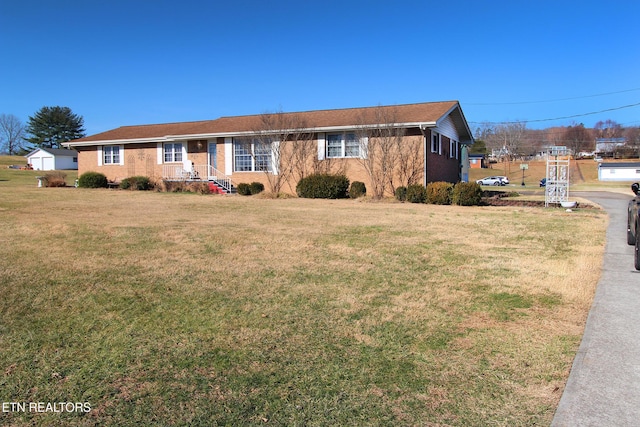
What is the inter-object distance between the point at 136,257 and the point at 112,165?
2451 centimetres

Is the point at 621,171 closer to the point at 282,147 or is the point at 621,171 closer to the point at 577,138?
the point at 577,138

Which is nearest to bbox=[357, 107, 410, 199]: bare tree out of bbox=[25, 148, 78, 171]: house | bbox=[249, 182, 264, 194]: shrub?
bbox=[249, 182, 264, 194]: shrub

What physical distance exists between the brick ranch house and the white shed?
1760 inches

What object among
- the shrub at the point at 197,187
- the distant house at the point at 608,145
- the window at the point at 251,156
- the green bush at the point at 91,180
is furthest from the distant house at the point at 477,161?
the green bush at the point at 91,180

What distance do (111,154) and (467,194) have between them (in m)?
22.0

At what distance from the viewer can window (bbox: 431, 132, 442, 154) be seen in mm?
22594

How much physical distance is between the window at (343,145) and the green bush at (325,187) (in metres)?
1.38

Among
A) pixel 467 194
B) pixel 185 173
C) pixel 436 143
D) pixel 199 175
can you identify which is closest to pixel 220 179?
pixel 199 175

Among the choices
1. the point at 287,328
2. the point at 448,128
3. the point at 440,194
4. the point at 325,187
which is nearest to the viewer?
the point at 287,328

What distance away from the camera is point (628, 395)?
316 centimetres

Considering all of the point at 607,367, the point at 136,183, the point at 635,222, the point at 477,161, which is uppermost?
the point at 477,161

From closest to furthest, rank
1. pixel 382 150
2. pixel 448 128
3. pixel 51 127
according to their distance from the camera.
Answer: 1. pixel 382 150
2. pixel 448 128
3. pixel 51 127

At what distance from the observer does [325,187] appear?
21.9 meters

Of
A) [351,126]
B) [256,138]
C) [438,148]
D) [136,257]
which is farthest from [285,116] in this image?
[136,257]
